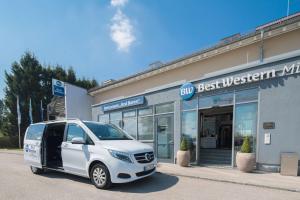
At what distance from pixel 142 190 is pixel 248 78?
19.7 ft

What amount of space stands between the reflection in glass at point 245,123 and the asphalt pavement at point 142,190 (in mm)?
3013

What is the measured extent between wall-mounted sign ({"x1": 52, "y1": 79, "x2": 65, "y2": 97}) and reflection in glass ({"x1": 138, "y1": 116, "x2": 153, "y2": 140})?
10.1 m

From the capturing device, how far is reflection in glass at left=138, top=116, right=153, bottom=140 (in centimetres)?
1277

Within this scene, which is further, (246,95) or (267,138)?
(246,95)

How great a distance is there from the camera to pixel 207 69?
13070 mm

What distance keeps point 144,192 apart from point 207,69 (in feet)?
29.4

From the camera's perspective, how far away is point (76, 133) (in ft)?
24.1

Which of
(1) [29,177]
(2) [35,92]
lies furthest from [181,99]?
(2) [35,92]

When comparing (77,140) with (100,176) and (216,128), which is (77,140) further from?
(216,128)

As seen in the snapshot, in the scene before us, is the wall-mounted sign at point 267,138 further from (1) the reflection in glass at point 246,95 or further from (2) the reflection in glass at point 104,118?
(2) the reflection in glass at point 104,118

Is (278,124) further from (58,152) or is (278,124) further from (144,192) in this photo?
(58,152)

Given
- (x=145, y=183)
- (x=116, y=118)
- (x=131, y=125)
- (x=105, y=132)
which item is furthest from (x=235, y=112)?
(x=116, y=118)

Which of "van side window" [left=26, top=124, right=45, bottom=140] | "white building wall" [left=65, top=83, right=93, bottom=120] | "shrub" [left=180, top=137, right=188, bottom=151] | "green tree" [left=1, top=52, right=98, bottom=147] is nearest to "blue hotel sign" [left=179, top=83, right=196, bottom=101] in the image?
"shrub" [left=180, top=137, right=188, bottom=151]

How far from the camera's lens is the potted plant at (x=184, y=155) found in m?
9.98
